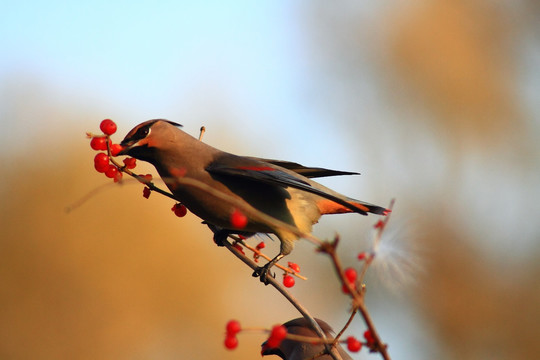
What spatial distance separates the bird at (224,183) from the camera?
8.88 feet

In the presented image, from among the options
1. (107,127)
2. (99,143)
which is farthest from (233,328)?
(99,143)

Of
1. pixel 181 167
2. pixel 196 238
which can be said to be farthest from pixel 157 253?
pixel 181 167

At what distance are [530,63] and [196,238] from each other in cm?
647

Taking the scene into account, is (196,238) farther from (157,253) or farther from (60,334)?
(60,334)

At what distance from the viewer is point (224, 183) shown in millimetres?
2902

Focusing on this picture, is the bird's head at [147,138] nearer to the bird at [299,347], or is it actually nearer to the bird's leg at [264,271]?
the bird's leg at [264,271]

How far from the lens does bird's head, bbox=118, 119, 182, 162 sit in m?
2.70

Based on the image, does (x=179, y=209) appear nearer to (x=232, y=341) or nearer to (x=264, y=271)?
(x=264, y=271)

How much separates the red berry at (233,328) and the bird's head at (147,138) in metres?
1.16

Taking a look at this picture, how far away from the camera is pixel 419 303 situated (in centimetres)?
1113

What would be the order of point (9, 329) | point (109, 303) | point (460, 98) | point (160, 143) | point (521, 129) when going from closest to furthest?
point (160, 143), point (9, 329), point (109, 303), point (521, 129), point (460, 98)

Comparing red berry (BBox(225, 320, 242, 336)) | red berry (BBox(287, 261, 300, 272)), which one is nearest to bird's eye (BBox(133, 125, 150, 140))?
red berry (BBox(287, 261, 300, 272))

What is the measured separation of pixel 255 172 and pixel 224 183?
0.58ft

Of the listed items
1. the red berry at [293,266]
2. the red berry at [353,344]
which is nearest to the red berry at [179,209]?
the red berry at [293,266]
